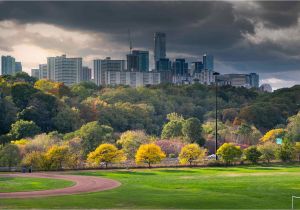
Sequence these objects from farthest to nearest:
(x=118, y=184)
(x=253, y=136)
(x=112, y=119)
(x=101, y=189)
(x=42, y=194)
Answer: (x=112, y=119), (x=253, y=136), (x=118, y=184), (x=101, y=189), (x=42, y=194)

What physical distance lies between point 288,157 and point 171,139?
28.3m

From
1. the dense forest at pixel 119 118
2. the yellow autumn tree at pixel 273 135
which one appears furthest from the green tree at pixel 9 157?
the yellow autumn tree at pixel 273 135

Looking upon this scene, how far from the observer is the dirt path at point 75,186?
182ft

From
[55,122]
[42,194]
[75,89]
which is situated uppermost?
[75,89]

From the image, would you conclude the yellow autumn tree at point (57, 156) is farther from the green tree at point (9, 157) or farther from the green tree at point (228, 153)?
the green tree at point (228, 153)

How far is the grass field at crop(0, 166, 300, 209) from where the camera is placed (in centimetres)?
4647

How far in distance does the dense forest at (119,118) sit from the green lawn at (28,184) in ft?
78.9

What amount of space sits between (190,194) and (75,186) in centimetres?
1555

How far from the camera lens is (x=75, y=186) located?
63.1 metres

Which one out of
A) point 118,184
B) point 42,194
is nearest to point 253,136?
point 118,184

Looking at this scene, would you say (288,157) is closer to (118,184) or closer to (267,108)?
(118,184)

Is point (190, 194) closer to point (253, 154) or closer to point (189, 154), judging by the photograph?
point (189, 154)

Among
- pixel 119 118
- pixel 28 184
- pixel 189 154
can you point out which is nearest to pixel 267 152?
pixel 189 154

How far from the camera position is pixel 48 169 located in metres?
87.7
